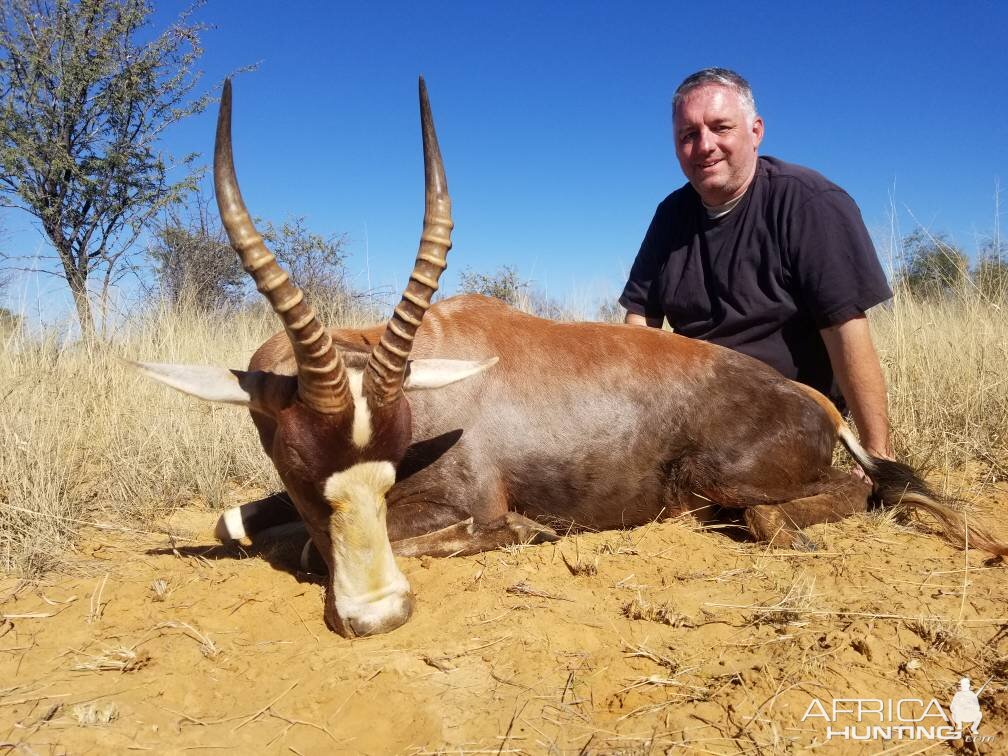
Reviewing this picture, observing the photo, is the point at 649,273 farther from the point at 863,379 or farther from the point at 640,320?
the point at 863,379

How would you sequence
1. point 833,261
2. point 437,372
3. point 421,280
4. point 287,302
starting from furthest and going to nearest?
1. point 833,261
2. point 437,372
3. point 421,280
4. point 287,302

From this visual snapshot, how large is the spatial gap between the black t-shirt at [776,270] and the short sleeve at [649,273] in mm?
55

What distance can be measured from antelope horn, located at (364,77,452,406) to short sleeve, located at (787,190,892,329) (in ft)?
9.58

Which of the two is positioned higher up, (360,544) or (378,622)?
(360,544)

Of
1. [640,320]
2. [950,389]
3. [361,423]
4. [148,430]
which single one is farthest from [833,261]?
[148,430]

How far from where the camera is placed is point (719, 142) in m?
5.12

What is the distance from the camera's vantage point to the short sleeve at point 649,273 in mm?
5926

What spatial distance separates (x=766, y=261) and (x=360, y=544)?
12.2ft

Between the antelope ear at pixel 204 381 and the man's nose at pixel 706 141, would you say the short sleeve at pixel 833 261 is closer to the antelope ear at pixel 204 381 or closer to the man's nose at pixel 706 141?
the man's nose at pixel 706 141

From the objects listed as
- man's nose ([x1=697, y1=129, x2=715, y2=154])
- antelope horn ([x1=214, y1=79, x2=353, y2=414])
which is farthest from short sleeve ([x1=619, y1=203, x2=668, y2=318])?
antelope horn ([x1=214, y1=79, x2=353, y2=414])

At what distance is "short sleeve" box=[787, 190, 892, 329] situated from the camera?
4562mm

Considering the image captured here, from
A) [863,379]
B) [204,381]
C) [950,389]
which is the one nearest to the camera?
[204,381]

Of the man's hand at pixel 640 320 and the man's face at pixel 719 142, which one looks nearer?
the man's face at pixel 719 142

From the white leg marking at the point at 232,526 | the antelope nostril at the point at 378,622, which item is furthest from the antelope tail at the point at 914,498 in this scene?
the white leg marking at the point at 232,526
